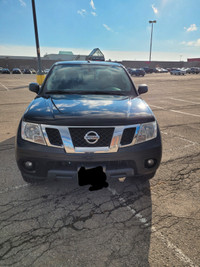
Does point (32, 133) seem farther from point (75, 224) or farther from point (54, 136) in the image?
point (75, 224)

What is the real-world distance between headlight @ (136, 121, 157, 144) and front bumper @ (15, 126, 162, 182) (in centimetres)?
6

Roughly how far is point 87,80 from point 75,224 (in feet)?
8.05

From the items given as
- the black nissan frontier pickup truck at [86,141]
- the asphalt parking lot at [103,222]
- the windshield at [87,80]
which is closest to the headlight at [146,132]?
the black nissan frontier pickup truck at [86,141]

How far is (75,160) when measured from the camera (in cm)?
229

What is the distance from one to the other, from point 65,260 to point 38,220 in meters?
0.63

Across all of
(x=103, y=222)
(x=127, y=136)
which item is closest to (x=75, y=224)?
(x=103, y=222)

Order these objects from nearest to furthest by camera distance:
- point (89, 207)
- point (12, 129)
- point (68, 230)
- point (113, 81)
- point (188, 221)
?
point (68, 230), point (188, 221), point (89, 207), point (113, 81), point (12, 129)

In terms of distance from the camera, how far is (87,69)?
400 centimetres

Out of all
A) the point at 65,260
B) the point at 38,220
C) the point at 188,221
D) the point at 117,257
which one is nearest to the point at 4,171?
the point at 38,220

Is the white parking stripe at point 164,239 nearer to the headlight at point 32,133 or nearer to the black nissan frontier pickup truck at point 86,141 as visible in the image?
the black nissan frontier pickup truck at point 86,141

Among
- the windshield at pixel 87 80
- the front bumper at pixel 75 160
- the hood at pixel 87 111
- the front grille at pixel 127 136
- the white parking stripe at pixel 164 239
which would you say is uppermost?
the windshield at pixel 87 80

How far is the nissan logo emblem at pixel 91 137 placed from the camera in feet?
7.57

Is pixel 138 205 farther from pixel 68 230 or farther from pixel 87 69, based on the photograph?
pixel 87 69

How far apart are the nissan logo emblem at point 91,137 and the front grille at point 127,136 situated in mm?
305
